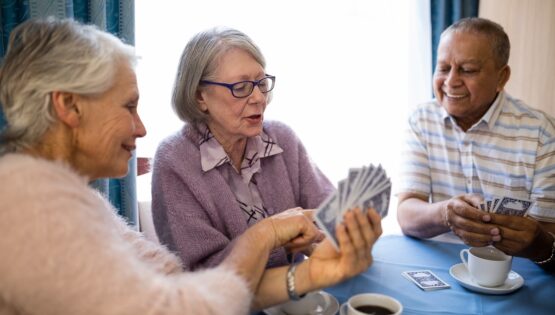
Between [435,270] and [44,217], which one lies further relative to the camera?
[435,270]

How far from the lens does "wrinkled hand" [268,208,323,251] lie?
4.38 ft

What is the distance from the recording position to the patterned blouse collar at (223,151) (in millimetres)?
1603

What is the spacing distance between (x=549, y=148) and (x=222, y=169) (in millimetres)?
1414

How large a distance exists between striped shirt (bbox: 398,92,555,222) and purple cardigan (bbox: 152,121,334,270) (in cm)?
72

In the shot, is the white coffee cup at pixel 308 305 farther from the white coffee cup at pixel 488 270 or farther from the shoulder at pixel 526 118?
the shoulder at pixel 526 118

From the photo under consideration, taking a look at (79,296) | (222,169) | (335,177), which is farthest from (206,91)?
(335,177)

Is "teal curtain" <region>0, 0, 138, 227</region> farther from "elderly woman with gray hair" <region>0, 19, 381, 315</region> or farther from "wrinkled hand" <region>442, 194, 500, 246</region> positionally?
Result: "wrinkled hand" <region>442, 194, 500, 246</region>

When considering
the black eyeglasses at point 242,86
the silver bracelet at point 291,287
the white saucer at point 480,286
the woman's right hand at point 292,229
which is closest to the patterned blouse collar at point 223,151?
the black eyeglasses at point 242,86

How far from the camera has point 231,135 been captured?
5.58 ft

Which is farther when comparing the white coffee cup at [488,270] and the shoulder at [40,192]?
the white coffee cup at [488,270]

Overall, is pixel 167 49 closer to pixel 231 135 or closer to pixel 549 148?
pixel 231 135

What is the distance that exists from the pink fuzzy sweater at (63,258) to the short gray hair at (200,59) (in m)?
0.75

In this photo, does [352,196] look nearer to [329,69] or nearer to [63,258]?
[63,258]

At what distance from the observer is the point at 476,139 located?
81.2 inches
